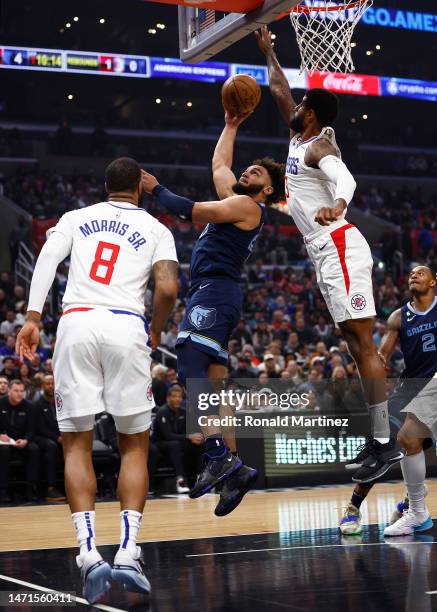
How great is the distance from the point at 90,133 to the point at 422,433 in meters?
24.1

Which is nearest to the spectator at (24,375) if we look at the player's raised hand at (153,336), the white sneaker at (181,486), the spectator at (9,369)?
the spectator at (9,369)

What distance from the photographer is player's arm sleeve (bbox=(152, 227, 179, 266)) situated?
517 centimetres

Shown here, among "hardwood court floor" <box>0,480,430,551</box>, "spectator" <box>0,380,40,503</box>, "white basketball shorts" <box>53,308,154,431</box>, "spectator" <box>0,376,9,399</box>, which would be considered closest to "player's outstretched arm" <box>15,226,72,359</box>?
"white basketball shorts" <box>53,308,154,431</box>

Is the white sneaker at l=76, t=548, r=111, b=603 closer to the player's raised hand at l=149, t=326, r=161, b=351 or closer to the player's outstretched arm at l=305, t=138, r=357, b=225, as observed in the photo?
the player's raised hand at l=149, t=326, r=161, b=351

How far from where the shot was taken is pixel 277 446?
12.1 meters

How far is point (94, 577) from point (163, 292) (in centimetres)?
150

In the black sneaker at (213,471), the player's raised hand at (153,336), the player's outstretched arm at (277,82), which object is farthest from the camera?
the player's outstretched arm at (277,82)

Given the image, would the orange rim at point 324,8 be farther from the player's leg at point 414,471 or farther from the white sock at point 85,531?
the white sock at point 85,531

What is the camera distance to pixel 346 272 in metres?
6.34

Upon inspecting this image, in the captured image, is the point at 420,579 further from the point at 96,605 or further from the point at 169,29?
the point at 169,29

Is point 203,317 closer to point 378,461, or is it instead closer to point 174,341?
point 378,461

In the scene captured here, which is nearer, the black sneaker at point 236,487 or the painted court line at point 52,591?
the painted court line at point 52,591

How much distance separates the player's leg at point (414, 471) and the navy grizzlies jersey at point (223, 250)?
2.21 m

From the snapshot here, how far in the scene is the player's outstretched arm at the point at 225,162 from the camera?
6.44 metres
